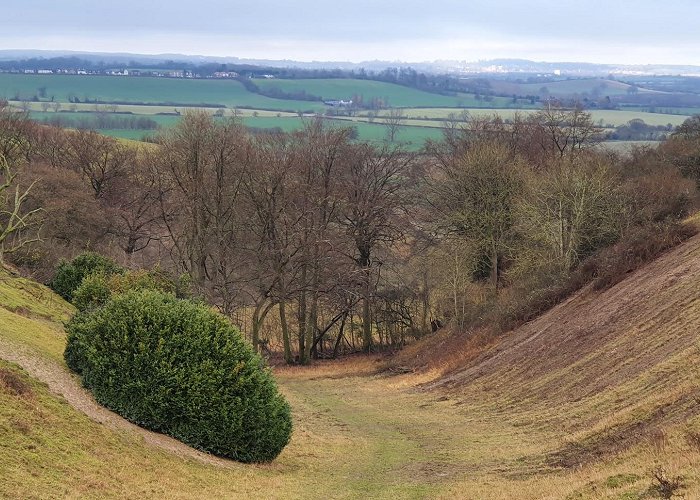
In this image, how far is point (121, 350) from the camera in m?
16.9

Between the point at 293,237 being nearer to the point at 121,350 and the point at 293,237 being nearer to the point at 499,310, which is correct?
the point at 499,310

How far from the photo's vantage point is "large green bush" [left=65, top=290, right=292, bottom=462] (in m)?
16.6

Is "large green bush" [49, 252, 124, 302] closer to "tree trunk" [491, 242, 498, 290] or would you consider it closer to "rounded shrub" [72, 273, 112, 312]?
"rounded shrub" [72, 273, 112, 312]

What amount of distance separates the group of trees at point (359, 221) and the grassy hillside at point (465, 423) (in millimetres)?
7477

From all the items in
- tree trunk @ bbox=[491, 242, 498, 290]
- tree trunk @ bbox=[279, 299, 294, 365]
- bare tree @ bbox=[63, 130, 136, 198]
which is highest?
bare tree @ bbox=[63, 130, 136, 198]

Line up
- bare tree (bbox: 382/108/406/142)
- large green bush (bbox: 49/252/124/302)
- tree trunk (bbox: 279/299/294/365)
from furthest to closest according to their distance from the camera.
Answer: bare tree (bbox: 382/108/406/142) < tree trunk (bbox: 279/299/294/365) < large green bush (bbox: 49/252/124/302)

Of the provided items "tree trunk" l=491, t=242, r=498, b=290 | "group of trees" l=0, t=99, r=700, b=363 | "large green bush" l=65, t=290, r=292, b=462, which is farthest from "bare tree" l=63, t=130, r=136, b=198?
"large green bush" l=65, t=290, r=292, b=462

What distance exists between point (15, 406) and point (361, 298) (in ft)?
92.0

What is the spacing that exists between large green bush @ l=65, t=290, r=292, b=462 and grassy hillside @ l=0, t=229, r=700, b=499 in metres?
0.57

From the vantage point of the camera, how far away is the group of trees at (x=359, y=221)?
3850 centimetres

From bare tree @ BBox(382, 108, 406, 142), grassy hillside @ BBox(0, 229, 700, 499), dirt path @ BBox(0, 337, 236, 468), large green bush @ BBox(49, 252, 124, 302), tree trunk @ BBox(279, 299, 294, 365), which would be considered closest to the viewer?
grassy hillside @ BBox(0, 229, 700, 499)

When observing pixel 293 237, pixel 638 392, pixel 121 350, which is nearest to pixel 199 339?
pixel 121 350

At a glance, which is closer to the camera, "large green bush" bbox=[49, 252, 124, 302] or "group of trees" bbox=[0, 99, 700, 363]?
"large green bush" bbox=[49, 252, 124, 302]

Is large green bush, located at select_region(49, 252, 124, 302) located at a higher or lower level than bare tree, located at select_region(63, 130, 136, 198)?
lower
